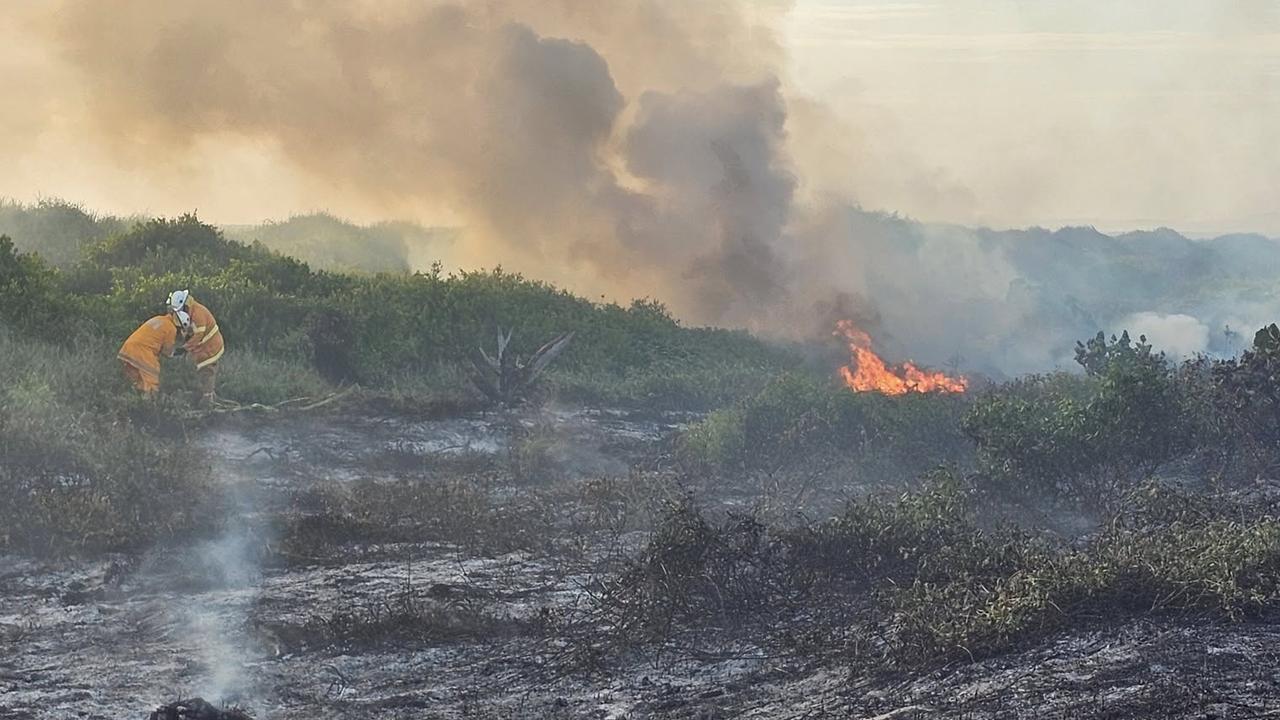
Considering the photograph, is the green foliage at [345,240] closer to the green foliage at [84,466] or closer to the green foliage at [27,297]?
the green foliage at [27,297]

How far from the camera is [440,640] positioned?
998 centimetres

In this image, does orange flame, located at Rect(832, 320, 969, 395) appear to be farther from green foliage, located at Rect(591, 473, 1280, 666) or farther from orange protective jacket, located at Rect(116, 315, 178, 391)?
orange protective jacket, located at Rect(116, 315, 178, 391)

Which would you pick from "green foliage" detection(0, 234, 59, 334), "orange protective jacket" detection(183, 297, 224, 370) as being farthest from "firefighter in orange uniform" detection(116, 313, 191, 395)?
"green foliage" detection(0, 234, 59, 334)

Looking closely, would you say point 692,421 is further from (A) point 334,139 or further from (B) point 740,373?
(A) point 334,139

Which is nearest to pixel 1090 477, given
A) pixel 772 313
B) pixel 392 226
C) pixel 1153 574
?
pixel 1153 574

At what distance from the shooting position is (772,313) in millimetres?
26062

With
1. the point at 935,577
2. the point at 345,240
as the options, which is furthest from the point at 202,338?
the point at 345,240

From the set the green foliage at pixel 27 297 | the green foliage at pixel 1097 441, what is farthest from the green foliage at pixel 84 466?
the green foliage at pixel 1097 441

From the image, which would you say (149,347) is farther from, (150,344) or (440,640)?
(440,640)

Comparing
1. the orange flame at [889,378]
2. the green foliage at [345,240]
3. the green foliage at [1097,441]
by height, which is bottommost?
the green foliage at [1097,441]

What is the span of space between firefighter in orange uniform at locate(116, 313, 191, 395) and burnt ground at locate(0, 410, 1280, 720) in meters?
1.32

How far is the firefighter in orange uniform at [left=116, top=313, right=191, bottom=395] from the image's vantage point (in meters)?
15.0

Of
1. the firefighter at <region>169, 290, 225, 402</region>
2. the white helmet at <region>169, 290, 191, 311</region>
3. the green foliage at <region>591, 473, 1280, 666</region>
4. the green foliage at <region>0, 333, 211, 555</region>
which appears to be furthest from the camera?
the firefighter at <region>169, 290, 225, 402</region>

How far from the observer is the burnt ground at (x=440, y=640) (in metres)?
8.12
